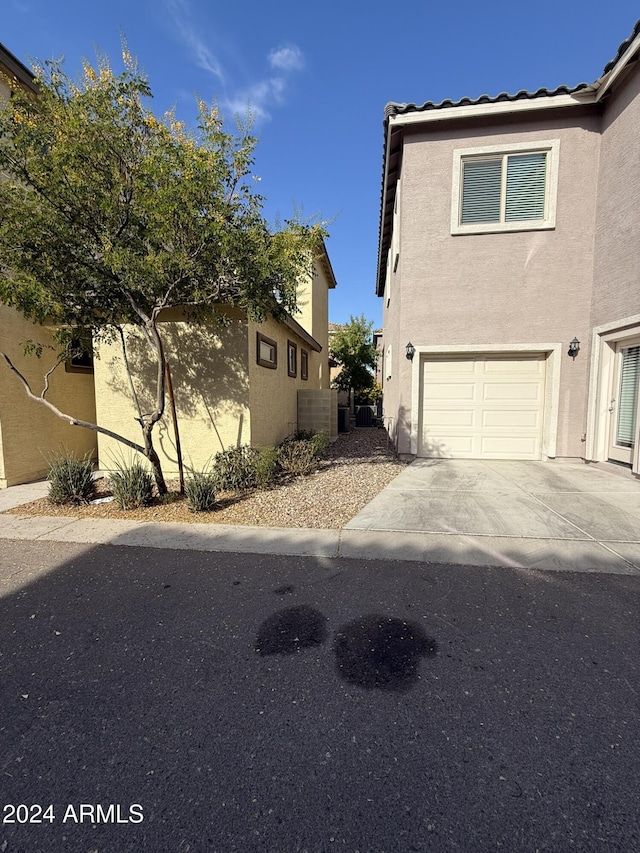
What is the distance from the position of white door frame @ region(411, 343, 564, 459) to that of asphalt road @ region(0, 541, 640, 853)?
5.62 meters

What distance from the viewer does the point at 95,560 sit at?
12.8 feet

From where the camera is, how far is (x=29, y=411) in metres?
7.25

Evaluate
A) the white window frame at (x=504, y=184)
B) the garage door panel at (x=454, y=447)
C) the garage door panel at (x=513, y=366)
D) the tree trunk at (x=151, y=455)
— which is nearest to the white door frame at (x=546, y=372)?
the garage door panel at (x=513, y=366)

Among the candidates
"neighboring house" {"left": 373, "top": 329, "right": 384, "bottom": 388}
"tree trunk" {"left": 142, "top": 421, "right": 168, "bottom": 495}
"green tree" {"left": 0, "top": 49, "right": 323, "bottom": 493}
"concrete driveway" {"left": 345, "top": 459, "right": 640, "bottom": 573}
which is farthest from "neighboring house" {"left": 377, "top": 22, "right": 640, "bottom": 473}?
"neighboring house" {"left": 373, "top": 329, "right": 384, "bottom": 388}

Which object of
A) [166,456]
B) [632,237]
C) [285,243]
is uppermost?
[632,237]

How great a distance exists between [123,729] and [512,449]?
8555mm

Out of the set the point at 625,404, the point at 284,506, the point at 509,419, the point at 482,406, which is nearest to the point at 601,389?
the point at 625,404

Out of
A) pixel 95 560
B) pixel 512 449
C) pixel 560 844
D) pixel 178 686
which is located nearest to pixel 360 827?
pixel 560 844

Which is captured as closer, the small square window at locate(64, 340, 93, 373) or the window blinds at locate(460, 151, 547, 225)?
the window blinds at locate(460, 151, 547, 225)

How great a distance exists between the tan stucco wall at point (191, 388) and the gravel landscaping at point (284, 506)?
0.99m

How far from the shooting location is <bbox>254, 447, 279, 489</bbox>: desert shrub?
649 cm

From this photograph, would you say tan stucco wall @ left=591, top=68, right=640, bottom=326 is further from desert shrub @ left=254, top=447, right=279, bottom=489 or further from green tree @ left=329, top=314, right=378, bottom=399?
green tree @ left=329, top=314, right=378, bottom=399

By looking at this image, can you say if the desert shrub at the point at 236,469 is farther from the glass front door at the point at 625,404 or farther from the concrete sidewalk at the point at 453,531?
the glass front door at the point at 625,404

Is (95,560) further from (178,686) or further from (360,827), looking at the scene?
(360,827)
